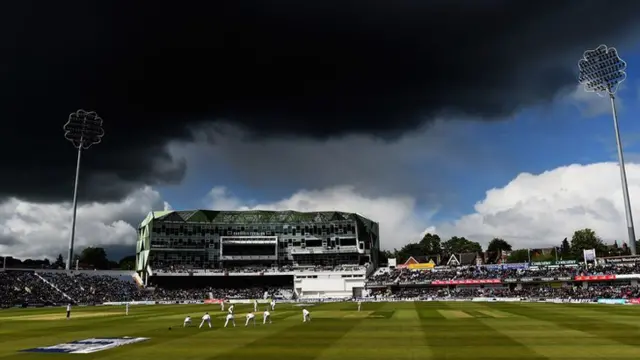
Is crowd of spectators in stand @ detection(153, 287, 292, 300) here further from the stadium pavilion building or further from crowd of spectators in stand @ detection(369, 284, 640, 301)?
crowd of spectators in stand @ detection(369, 284, 640, 301)

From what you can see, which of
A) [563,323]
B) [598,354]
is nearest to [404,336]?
[598,354]

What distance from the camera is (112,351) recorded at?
84.6ft

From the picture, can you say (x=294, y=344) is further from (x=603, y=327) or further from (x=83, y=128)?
(x=83, y=128)

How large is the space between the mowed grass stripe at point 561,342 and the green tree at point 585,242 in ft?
451

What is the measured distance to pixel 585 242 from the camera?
160m

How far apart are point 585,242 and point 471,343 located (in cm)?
15383

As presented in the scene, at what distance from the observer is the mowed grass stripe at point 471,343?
75.6 feet

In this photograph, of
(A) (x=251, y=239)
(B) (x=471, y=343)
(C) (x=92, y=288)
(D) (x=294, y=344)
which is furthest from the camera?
(A) (x=251, y=239)

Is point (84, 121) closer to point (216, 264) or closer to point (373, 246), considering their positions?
point (216, 264)

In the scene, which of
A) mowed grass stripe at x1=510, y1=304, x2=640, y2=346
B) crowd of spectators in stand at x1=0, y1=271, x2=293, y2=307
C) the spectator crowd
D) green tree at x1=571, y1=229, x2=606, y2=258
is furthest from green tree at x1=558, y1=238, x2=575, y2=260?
mowed grass stripe at x1=510, y1=304, x2=640, y2=346

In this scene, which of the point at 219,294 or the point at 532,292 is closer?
the point at 532,292

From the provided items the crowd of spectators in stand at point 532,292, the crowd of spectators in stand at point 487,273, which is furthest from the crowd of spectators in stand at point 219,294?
the crowd of spectators in stand at point 532,292

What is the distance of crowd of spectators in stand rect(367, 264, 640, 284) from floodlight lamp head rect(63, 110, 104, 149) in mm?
68279

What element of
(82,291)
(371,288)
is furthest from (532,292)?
(82,291)
